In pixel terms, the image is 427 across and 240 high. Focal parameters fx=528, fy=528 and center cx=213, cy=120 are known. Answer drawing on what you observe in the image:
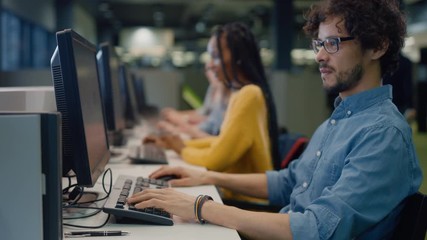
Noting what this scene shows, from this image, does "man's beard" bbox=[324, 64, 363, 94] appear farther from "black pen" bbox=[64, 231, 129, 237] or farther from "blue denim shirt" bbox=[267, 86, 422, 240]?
"black pen" bbox=[64, 231, 129, 237]

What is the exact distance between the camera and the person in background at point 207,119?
127 inches

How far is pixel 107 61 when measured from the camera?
2246 mm

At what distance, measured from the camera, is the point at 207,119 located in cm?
402

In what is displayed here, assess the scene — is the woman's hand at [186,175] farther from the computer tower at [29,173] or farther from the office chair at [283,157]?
the computer tower at [29,173]

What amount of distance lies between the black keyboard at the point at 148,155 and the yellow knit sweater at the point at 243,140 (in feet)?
0.54

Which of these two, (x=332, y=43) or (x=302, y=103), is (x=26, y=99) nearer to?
(x=332, y=43)

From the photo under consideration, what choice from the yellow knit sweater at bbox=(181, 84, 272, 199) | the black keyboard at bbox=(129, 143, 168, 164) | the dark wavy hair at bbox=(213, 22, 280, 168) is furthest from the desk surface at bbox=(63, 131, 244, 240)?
the dark wavy hair at bbox=(213, 22, 280, 168)

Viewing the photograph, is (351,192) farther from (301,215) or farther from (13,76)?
(13,76)

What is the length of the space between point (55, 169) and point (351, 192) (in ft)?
2.14

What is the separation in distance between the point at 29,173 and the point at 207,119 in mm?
3126

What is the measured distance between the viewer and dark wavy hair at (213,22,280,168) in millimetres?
2449

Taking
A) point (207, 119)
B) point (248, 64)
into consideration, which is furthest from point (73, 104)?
point (207, 119)

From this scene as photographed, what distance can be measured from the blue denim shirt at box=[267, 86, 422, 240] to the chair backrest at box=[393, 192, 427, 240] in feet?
0.07

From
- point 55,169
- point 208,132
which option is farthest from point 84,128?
point 208,132
